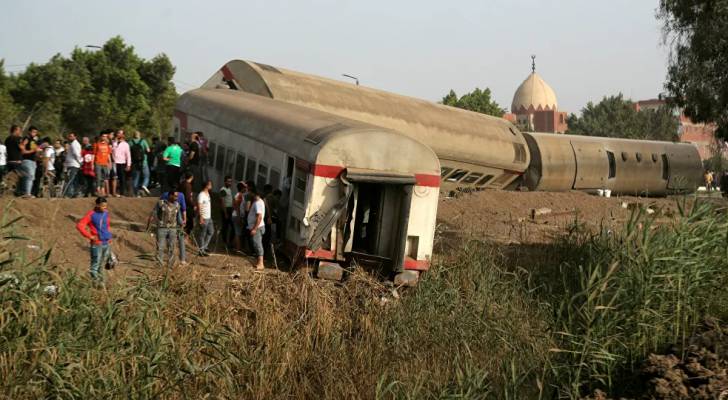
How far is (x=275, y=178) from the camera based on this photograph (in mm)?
17703

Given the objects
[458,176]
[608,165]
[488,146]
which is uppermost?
[608,165]

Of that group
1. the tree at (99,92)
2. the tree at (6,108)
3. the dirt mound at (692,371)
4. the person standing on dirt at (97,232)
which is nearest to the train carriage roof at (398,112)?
the person standing on dirt at (97,232)

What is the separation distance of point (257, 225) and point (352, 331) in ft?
11.5

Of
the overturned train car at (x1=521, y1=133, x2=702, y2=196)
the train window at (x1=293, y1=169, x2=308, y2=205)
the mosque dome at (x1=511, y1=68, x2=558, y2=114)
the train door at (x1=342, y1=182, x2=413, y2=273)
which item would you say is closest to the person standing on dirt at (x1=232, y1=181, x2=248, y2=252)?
the train window at (x1=293, y1=169, x2=308, y2=205)

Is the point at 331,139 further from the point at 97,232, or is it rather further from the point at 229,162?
the point at 229,162

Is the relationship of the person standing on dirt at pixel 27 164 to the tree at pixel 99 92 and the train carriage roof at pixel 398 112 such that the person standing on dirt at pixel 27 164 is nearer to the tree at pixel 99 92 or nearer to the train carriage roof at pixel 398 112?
the train carriage roof at pixel 398 112

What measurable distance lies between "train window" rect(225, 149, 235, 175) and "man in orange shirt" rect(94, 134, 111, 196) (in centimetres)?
250

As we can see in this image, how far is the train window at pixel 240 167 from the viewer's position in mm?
19594

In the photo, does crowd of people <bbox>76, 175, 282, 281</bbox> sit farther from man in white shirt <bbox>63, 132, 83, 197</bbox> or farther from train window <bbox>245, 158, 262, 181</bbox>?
man in white shirt <bbox>63, 132, 83, 197</bbox>

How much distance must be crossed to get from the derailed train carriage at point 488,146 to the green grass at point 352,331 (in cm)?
945

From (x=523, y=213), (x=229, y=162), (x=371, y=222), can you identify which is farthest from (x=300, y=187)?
(x=523, y=213)

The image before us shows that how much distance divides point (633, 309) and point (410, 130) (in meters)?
15.2

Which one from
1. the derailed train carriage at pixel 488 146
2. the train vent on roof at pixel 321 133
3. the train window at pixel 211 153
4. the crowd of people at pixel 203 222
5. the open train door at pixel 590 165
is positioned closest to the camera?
the crowd of people at pixel 203 222

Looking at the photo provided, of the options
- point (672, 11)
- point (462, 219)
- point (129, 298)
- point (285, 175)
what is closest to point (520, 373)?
point (129, 298)
